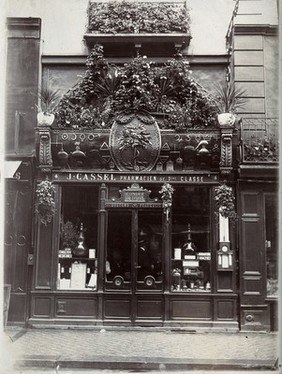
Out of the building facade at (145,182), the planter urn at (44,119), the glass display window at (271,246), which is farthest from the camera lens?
the planter urn at (44,119)

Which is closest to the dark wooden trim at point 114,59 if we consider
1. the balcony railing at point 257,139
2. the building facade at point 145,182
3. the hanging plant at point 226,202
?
the building facade at point 145,182

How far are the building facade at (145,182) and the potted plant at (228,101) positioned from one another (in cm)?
12

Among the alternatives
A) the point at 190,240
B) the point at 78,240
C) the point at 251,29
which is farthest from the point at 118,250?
the point at 251,29

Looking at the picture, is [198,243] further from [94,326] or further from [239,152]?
[94,326]

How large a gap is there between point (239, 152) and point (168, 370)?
475 cm

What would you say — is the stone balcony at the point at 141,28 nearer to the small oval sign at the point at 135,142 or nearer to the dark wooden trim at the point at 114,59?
the dark wooden trim at the point at 114,59

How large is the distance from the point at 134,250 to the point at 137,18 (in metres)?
4.75

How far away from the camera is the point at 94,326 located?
10430 mm

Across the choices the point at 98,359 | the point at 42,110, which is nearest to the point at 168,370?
the point at 98,359

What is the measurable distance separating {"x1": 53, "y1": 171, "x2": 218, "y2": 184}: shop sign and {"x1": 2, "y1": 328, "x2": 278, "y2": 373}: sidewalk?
3.06m

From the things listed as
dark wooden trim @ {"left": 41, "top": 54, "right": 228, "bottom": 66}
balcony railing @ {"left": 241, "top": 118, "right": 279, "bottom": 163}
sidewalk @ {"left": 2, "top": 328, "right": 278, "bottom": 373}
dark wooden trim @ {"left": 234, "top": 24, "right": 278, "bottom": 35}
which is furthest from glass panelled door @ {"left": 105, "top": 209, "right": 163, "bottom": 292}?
dark wooden trim @ {"left": 234, "top": 24, "right": 278, "bottom": 35}

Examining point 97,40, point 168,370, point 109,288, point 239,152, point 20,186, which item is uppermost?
point 97,40

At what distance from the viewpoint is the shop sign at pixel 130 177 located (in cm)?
1076

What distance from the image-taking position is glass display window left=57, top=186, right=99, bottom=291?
1074 centimetres
